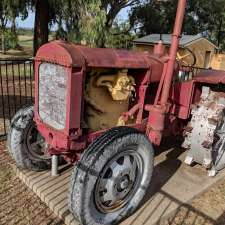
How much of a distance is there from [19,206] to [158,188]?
157cm

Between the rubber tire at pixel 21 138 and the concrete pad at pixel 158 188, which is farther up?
the rubber tire at pixel 21 138

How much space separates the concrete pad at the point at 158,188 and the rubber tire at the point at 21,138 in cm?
15

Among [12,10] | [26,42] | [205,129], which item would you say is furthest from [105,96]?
[26,42]

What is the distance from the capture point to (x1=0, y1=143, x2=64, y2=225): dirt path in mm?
3100

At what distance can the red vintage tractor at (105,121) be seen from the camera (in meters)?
2.70

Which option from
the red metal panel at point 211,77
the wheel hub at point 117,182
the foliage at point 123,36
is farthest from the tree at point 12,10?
the foliage at point 123,36

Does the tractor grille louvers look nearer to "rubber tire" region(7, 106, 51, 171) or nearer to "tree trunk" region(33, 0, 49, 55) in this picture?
"rubber tire" region(7, 106, 51, 171)

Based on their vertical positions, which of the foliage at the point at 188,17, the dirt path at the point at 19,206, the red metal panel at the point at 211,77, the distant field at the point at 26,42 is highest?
the foliage at the point at 188,17

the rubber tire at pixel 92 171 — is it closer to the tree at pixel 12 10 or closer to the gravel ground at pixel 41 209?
the gravel ground at pixel 41 209

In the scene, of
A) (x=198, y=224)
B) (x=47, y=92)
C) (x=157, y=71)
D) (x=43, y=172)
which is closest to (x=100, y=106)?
(x=47, y=92)

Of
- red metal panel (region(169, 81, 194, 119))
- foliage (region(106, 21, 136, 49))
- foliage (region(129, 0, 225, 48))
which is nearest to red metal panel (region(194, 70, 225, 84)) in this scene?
red metal panel (region(169, 81, 194, 119))

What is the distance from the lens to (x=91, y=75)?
9.76 feet

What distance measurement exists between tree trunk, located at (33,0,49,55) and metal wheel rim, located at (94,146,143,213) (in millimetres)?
8153

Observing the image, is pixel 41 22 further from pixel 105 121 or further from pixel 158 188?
pixel 158 188
